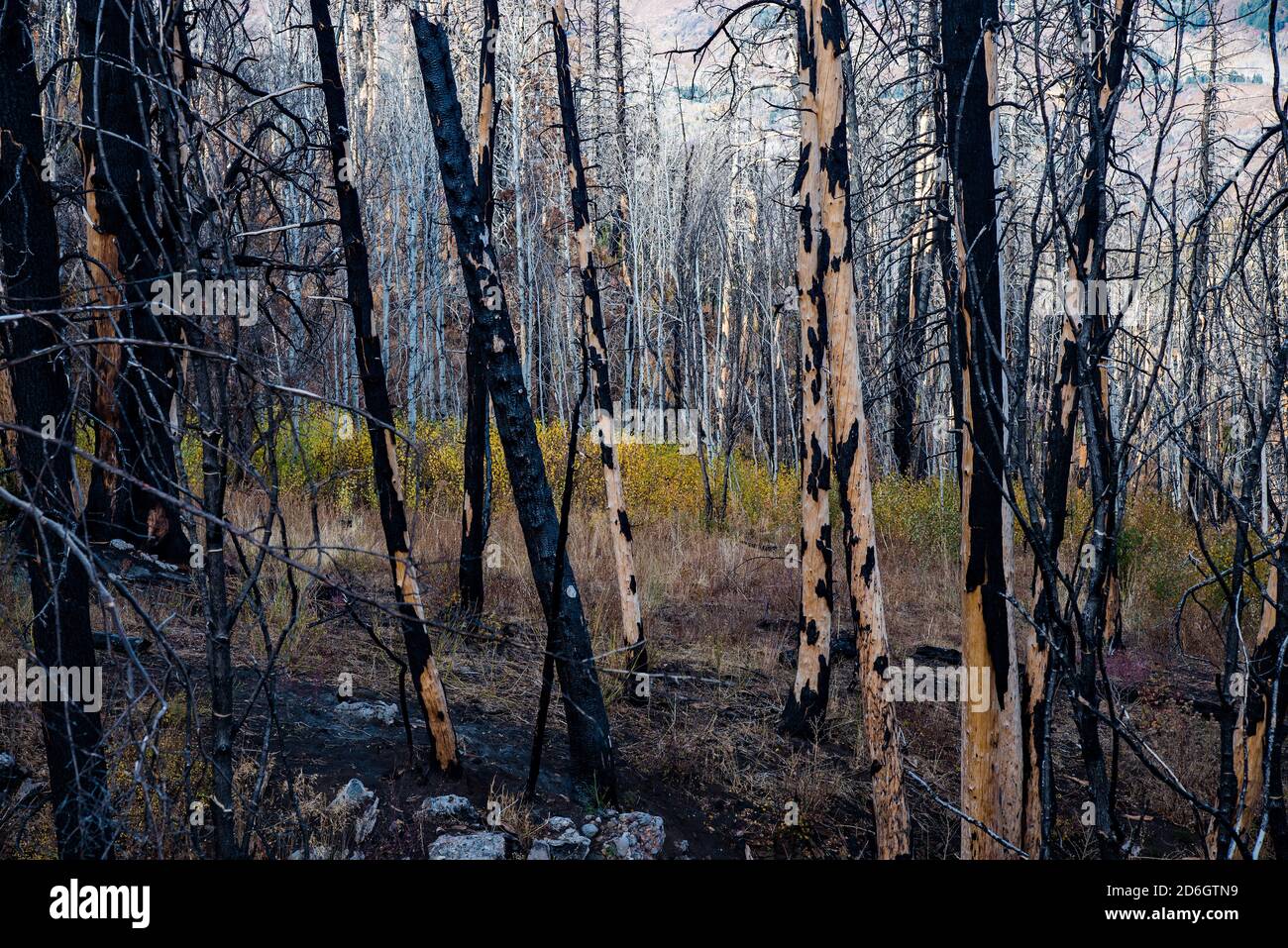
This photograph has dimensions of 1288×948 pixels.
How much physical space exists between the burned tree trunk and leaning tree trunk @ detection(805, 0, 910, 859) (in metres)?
0.34

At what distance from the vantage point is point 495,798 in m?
4.36

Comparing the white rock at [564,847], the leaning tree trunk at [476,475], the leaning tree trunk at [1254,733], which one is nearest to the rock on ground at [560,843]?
the white rock at [564,847]

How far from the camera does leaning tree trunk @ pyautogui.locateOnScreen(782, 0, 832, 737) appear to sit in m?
5.46

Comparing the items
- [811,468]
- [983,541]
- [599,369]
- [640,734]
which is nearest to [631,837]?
[640,734]

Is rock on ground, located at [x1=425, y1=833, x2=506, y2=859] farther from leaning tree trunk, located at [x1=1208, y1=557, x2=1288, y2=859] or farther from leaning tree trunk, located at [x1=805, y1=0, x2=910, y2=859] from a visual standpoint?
leaning tree trunk, located at [x1=1208, y1=557, x2=1288, y2=859]

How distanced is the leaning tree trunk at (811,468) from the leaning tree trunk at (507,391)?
1.91 m

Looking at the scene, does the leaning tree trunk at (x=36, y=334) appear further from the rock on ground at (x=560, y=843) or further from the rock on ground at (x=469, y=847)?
the rock on ground at (x=560, y=843)

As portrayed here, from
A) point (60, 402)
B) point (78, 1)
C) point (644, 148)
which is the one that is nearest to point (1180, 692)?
point (60, 402)

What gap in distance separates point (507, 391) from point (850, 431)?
185cm

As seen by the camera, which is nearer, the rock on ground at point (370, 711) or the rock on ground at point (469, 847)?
the rock on ground at point (469, 847)

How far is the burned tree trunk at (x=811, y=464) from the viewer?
5.45 m

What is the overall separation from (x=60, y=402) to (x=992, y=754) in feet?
12.9

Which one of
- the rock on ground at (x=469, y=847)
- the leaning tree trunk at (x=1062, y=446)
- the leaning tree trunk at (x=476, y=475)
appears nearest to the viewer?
the leaning tree trunk at (x=1062, y=446)

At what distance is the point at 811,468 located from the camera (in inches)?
231
